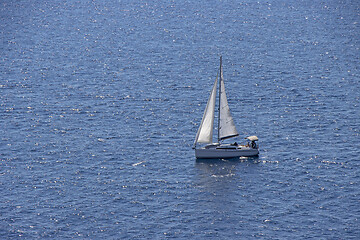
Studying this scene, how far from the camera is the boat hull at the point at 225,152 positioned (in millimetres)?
121488

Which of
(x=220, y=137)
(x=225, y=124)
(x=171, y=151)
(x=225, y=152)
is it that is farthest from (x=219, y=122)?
(x=171, y=151)

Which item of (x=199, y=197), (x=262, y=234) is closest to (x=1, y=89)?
(x=199, y=197)

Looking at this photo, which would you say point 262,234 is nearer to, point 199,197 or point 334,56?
point 199,197

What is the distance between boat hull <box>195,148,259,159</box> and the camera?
121 metres

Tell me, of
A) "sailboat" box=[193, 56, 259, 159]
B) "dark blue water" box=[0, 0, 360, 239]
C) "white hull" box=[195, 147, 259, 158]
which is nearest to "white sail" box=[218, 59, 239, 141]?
"sailboat" box=[193, 56, 259, 159]

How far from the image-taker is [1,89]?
161250 mm

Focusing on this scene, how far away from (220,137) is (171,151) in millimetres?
9467

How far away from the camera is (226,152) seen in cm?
12194

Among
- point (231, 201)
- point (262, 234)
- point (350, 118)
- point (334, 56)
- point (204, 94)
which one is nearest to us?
point (262, 234)

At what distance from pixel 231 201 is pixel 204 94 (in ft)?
182

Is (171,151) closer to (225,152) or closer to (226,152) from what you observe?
(225,152)

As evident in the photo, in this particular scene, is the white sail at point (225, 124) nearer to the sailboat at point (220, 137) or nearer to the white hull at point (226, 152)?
the sailboat at point (220, 137)

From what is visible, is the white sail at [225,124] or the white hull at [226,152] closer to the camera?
the white hull at [226,152]

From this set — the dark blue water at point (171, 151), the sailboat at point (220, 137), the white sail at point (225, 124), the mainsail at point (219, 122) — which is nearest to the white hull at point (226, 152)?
the sailboat at point (220, 137)
